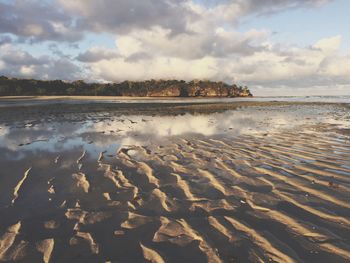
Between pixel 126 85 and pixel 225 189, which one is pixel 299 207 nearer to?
pixel 225 189

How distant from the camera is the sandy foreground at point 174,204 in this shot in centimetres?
360

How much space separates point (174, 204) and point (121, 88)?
318ft

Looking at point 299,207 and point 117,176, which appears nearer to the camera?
point 299,207

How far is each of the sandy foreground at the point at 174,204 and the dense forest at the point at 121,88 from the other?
2941 inches

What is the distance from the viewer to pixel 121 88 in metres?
98.6

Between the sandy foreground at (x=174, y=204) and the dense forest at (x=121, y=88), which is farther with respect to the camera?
the dense forest at (x=121, y=88)

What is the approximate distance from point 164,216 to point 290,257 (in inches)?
76.8

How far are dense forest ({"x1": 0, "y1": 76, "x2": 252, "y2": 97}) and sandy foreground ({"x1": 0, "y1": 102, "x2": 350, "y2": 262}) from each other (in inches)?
2941

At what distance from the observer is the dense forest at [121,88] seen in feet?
250

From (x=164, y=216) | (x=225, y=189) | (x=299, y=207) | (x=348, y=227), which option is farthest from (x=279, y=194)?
(x=164, y=216)

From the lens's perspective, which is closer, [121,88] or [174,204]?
[174,204]

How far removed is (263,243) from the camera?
372 centimetres

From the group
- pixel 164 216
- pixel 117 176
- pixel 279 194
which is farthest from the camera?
pixel 117 176

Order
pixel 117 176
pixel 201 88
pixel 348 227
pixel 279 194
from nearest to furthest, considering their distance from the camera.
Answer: pixel 348 227 → pixel 279 194 → pixel 117 176 → pixel 201 88
